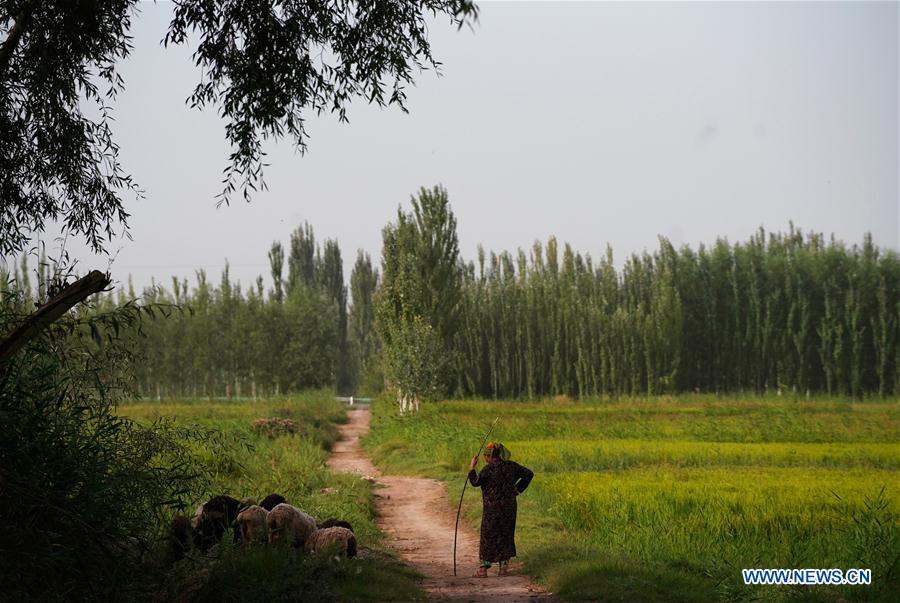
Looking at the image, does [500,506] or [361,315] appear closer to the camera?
[500,506]

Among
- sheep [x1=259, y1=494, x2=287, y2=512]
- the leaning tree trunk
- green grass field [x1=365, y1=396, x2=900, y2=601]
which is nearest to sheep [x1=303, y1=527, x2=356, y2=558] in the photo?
sheep [x1=259, y1=494, x2=287, y2=512]

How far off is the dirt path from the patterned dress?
0.31 m

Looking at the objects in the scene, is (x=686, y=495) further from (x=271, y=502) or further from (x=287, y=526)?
(x=287, y=526)

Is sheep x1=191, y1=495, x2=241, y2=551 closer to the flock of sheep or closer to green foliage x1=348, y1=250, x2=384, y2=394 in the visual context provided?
the flock of sheep

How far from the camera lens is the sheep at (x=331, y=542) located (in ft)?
29.9

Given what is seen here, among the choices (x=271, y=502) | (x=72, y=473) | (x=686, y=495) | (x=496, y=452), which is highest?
(x=72, y=473)

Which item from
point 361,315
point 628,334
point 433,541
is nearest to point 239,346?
point 361,315

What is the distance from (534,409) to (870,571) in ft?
92.2

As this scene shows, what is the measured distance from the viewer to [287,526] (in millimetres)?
9109

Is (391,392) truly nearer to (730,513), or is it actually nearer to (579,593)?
(730,513)

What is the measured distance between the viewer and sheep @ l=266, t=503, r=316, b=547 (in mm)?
9016

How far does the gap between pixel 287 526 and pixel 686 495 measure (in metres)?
6.99

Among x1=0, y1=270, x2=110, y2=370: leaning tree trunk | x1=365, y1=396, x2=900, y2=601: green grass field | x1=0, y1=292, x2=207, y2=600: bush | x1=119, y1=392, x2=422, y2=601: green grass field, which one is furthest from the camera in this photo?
x1=365, y1=396, x2=900, y2=601: green grass field

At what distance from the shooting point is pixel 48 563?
611 cm
